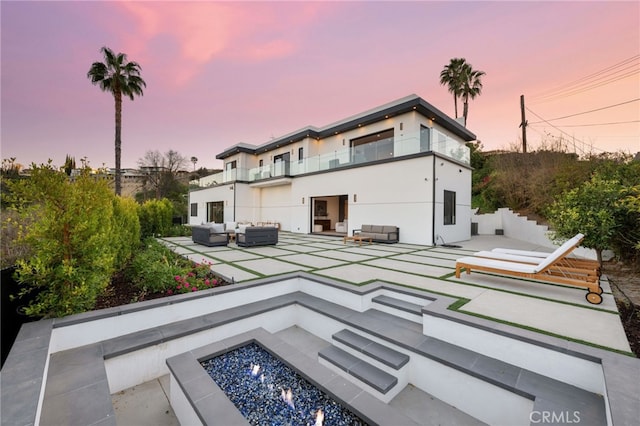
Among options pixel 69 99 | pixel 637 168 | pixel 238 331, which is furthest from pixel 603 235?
pixel 69 99

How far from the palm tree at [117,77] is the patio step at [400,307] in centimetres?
1740

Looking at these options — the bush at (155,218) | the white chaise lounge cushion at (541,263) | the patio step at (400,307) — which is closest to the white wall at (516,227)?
the white chaise lounge cushion at (541,263)

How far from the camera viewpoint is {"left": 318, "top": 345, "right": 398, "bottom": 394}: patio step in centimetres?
265

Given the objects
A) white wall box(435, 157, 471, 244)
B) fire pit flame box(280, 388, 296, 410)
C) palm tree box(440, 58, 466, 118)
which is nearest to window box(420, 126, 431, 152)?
white wall box(435, 157, 471, 244)

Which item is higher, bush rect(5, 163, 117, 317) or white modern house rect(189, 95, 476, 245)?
white modern house rect(189, 95, 476, 245)

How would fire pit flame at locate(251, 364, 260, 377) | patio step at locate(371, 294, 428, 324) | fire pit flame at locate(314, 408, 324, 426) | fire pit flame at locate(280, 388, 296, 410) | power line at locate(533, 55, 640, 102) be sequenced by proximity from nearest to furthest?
1. fire pit flame at locate(314, 408, 324, 426)
2. fire pit flame at locate(280, 388, 296, 410)
3. fire pit flame at locate(251, 364, 260, 377)
4. patio step at locate(371, 294, 428, 324)
5. power line at locate(533, 55, 640, 102)

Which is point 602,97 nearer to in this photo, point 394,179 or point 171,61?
point 394,179

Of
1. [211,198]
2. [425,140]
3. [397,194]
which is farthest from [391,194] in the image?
[211,198]

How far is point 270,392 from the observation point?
7.42 ft

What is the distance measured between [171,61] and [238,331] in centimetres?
1349

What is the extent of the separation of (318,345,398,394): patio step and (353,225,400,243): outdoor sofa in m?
8.24

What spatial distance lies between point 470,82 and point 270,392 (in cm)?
2893

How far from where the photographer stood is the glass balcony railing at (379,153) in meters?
10.9

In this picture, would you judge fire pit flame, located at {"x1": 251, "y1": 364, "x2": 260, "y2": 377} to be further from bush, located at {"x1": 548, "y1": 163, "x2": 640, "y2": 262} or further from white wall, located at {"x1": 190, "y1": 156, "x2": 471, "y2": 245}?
white wall, located at {"x1": 190, "y1": 156, "x2": 471, "y2": 245}
